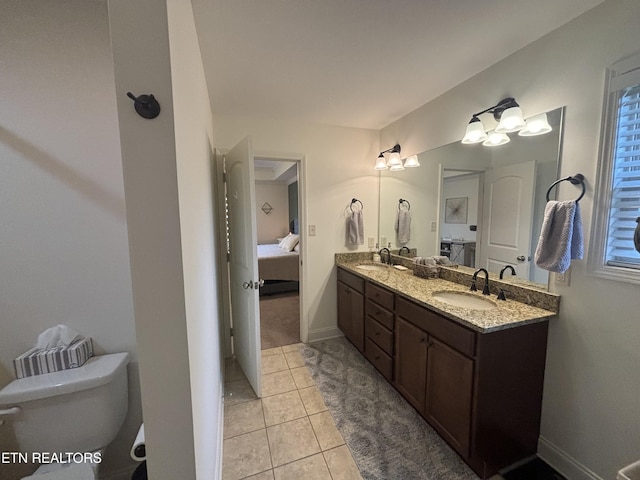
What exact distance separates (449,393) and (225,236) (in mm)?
2175

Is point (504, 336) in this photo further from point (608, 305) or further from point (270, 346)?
point (270, 346)

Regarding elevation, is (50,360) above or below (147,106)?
below

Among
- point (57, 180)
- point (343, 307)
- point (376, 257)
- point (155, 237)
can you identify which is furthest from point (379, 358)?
point (57, 180)

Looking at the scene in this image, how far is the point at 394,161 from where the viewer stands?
2.61 metres

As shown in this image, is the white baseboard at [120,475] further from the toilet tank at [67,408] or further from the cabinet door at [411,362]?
the cabinet door at [411,362]

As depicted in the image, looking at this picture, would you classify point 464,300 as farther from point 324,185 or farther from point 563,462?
point 324,185

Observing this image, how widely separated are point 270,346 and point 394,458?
164cm

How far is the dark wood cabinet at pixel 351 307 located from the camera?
8.15 ft

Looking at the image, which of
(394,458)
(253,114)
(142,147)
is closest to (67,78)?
(142,147)

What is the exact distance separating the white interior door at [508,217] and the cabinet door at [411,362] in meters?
0.75

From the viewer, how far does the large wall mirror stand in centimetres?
157

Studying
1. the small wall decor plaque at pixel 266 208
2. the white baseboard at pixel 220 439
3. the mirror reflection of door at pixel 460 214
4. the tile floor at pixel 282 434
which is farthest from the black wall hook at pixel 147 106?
the small wall decor plaque at pixel 266 208

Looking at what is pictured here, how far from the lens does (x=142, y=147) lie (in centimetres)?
71

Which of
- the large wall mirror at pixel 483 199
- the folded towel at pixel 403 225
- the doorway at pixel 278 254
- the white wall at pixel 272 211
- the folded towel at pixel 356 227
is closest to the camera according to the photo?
the large wall mirror at pixel 483 199
